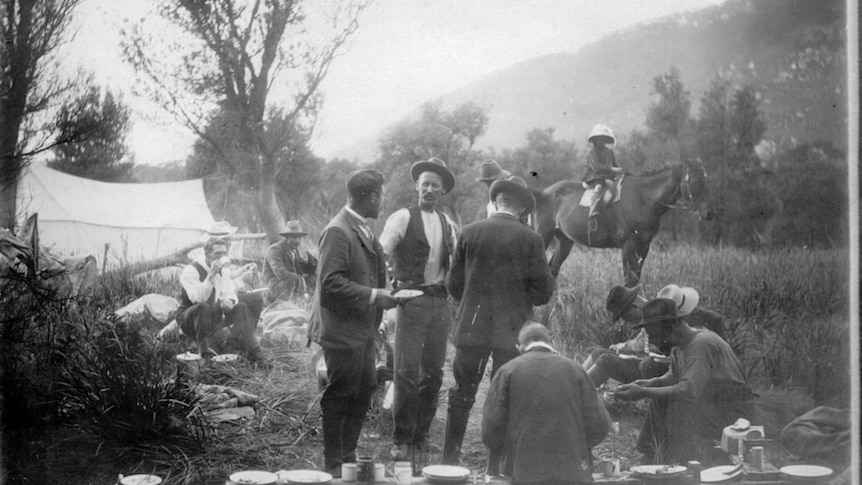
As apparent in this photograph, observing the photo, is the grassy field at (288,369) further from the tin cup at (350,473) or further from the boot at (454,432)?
the tin cup at (350,473)

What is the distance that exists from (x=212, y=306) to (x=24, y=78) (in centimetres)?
197

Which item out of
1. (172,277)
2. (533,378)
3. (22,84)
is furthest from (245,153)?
(533,378)

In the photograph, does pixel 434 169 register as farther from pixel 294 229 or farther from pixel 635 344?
pixel 635 344

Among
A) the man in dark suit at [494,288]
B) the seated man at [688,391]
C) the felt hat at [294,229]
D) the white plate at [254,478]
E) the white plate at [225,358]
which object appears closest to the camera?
the white plate at [254,478]

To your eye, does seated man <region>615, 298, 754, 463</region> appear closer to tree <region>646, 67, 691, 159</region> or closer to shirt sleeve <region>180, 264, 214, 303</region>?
tree <region>646, 67, 691, 159</region>

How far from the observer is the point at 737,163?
201 inches

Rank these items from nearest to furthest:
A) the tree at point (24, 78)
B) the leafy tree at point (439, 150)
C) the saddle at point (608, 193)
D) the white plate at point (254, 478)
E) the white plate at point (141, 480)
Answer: the white plate at point (254, 478) < the white plate at point (141, 480) < the tree at point (24, 78) < the leafy tree at point (439, 150) < the saddle at point (608, 193)

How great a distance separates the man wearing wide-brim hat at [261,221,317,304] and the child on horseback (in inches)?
91.5

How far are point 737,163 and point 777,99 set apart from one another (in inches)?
20.5

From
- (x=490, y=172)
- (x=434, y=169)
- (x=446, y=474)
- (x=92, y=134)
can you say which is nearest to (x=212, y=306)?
(x=92, y=134)

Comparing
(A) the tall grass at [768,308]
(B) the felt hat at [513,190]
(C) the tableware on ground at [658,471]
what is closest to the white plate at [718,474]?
(C) the tableware on ground at [658,471]

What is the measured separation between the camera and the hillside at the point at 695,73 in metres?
4.71

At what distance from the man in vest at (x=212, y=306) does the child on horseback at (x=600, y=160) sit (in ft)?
9.60

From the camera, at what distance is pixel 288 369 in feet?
16.3
